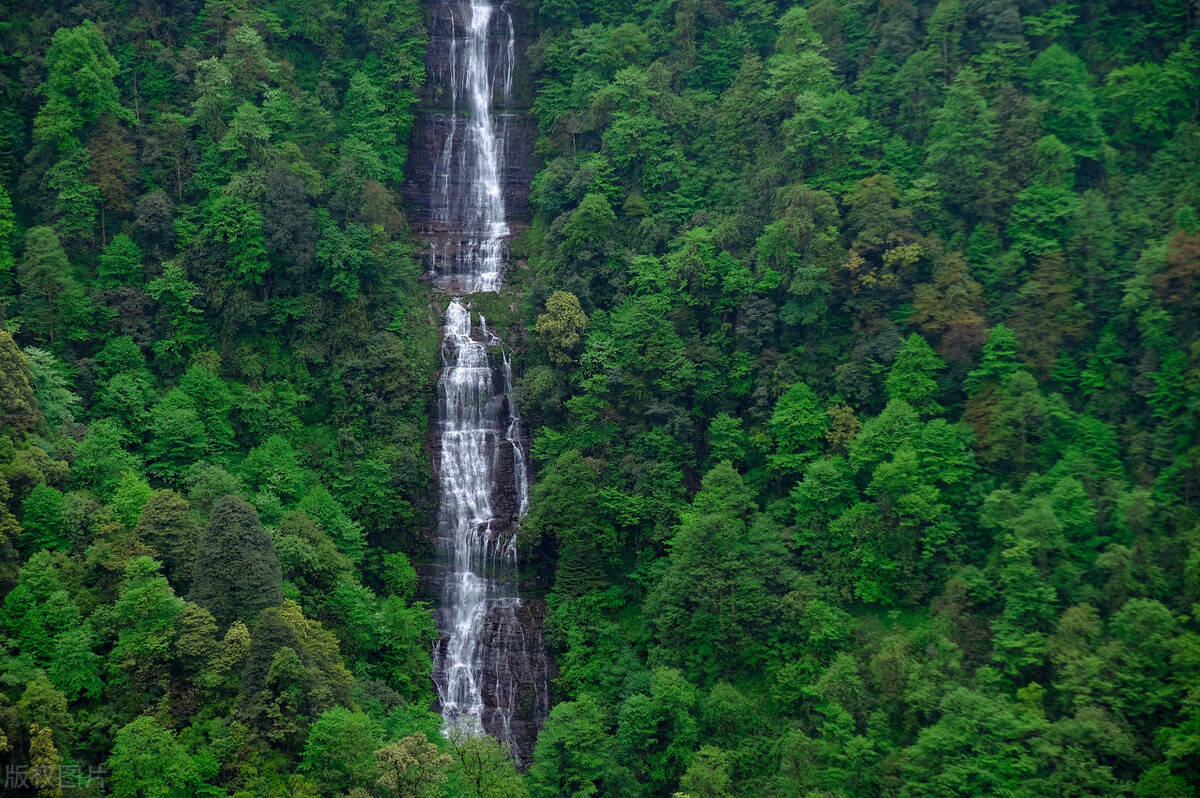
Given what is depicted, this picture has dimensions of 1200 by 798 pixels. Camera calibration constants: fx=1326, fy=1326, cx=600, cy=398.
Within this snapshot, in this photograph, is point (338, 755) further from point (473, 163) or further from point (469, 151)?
point (469, 151)

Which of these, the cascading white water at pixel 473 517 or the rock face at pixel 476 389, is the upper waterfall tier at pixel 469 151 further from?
the cascading white water at pixel 473 517

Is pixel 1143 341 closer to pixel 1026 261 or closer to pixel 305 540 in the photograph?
pixel 1026 261

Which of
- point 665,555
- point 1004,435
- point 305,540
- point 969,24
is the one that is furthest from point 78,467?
point 969,24

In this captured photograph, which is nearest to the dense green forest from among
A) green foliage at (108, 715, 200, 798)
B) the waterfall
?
green foliage at (108, 715, 200, 798)

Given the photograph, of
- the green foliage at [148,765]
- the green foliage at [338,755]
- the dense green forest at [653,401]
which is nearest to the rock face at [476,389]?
the dense green forest at [653,401]

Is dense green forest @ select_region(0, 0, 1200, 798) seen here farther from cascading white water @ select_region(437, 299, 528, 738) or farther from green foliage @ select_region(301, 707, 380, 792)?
cascading white water @ select_region(437, 299, 528, 738)

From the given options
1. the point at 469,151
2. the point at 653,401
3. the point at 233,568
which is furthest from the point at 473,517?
the point at 469,151

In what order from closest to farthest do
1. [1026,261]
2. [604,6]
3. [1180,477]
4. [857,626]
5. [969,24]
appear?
1. [1180,477]
2. [857,626]
3. [1026,261]
4. [969,24]
5. [604,6]
